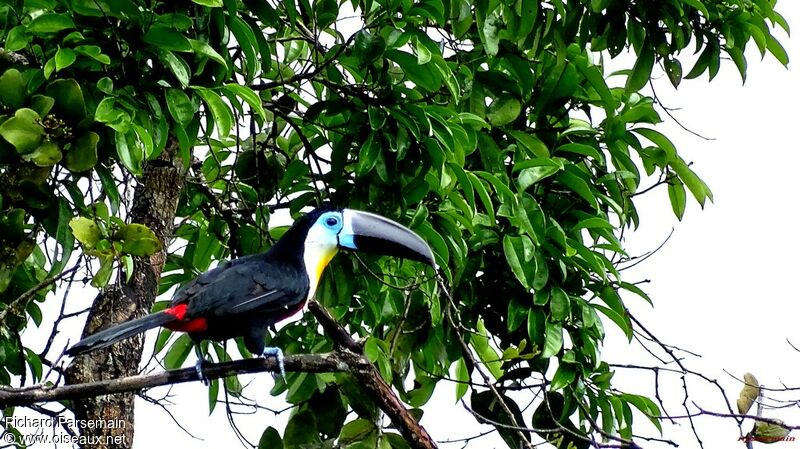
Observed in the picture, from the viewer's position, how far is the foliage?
7.47ft

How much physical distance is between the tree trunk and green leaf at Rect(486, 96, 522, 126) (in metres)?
0.85

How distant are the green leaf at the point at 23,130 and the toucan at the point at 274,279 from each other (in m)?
0.43

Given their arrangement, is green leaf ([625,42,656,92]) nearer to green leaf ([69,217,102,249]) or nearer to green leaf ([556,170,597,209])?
green leaf ([556,170,597,209])

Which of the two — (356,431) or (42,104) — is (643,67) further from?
(42,104)

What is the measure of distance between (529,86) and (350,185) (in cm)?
58

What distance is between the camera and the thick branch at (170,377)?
7.05ft

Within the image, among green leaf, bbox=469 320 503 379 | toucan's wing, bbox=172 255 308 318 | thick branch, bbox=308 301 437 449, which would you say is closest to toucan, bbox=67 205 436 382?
toucan's wing, bbox=172 255 308 318

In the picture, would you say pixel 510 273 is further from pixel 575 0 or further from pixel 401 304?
pixel 575 0

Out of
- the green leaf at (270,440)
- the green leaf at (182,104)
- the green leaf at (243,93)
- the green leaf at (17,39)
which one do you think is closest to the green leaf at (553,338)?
the green leaf at (270,440)

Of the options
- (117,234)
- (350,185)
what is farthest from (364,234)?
(117,234)

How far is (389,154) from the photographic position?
273cm

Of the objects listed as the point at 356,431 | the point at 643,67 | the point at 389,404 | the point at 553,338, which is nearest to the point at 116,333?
the point at 389,404

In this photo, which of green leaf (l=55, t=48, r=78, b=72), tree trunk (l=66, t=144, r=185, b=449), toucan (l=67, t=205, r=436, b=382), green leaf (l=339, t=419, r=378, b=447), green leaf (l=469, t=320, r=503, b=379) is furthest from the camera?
green leaf (l=469, t=320, r=503, b=379)

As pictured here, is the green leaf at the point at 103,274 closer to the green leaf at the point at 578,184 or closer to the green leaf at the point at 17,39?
the green leaf at the point at 17,39
